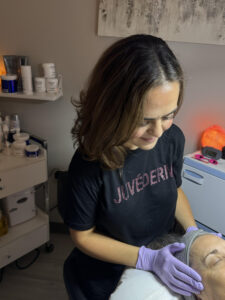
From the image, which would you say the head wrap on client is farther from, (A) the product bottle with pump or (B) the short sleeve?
(A) the product bottle with pump

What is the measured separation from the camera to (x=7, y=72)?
157 centimetres

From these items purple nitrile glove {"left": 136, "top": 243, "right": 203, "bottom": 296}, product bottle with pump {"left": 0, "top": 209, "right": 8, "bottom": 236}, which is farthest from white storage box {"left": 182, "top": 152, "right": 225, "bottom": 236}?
product bottle with pump {"left": 0, "top": 209, "right": 8, "bottom": 236}

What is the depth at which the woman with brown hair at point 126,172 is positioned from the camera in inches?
25.7

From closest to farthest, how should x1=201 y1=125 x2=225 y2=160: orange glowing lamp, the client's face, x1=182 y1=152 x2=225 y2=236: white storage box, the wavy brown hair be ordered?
the wavy brown hair
the client's face
x1=182 y1=152 x2=225 y2=236: white storage box
x1=201 y1=125 x2=225 y2=160: orange glowing lamp

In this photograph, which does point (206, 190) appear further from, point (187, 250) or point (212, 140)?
point (187, 250)

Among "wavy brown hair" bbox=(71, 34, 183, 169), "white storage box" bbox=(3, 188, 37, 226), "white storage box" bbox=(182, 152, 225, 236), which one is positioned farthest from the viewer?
"white storage box" bbox=(3, 188, 37, 226)

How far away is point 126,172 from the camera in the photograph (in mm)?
859

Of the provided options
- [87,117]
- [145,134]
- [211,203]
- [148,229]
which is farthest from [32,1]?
[211,203]

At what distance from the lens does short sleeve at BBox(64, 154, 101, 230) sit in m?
0.80

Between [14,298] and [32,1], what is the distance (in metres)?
1.82

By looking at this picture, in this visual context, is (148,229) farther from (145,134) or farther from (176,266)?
(145,134)

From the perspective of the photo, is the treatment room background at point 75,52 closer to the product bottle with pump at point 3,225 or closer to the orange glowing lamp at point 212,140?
the orange glowing lamp at point 212,140

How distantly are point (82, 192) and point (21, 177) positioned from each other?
32.0 inches

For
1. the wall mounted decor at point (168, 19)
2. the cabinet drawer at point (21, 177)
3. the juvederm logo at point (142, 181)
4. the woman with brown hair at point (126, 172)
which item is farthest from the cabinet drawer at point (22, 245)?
the wall mounted decor at point (168, 19)
